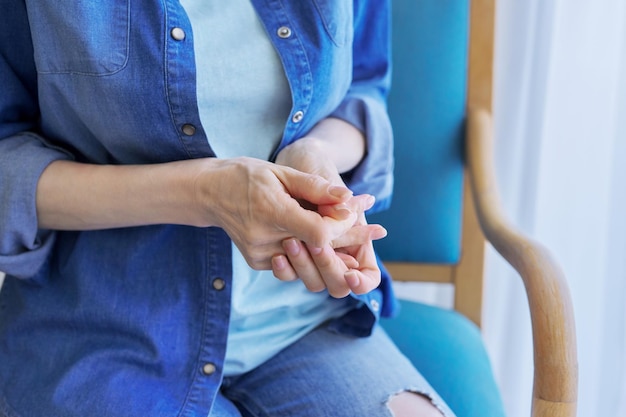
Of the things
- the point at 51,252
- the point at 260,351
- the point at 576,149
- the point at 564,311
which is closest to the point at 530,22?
the point at 576,149

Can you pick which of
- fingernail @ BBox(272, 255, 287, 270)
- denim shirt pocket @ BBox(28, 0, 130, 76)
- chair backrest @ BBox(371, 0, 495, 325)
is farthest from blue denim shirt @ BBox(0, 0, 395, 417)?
chair backrest @ BBox(371, 0, 495, 325)

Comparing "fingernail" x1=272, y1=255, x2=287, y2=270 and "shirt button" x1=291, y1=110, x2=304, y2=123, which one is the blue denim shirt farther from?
"fingernail" x1=272, y1=255, x2=287, y2=270

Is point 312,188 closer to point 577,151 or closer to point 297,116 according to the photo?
point 297,116

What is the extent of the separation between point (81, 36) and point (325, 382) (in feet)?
1.40

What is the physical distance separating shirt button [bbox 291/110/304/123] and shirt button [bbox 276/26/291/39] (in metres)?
0.08

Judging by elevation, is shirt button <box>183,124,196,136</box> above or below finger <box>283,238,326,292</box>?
above

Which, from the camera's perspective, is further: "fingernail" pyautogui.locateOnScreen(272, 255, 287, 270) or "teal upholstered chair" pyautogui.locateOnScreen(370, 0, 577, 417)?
"teal upholstered chair" pyautogui.locateOnScreen(370, 0, 577, 417)

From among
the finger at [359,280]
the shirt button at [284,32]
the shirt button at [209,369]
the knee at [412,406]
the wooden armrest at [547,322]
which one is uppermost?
the shirt button at [284,32]

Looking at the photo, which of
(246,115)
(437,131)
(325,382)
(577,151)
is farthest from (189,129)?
(577,151)

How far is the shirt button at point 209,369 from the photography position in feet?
2.29

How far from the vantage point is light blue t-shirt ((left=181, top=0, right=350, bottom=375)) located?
2.21ft

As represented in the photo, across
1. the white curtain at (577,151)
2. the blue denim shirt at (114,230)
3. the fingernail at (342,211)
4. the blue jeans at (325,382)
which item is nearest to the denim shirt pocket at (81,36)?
the blue denim shirt at (114,230)

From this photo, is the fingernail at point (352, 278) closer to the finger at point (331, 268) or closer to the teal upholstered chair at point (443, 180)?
the finger at point (331, 268)

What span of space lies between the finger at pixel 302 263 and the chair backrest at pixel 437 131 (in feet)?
1.33
